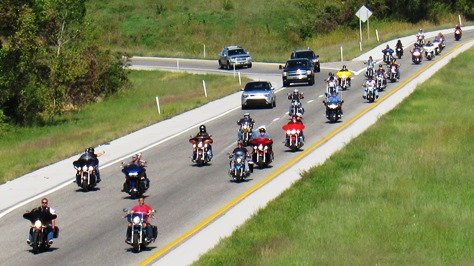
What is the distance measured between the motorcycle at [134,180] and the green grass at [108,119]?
5.91 m

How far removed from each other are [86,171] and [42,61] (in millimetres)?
28355

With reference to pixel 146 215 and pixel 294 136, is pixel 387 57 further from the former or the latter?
pixel 146 215

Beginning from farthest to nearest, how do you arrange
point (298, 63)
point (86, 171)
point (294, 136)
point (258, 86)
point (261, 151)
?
point (298, 63)
point (258, 86)
point (294, 136)
point (261, 151)
point (86, 171)

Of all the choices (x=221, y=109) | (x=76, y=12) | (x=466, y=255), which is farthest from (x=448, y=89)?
(x=466, y=255)

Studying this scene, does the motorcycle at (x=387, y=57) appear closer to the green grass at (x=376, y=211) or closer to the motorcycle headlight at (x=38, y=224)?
the green grass at (x=376, y=211)

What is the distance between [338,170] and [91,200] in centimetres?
714

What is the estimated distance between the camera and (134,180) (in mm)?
26062

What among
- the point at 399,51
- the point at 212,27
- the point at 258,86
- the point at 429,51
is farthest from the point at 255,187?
the point at 212,27

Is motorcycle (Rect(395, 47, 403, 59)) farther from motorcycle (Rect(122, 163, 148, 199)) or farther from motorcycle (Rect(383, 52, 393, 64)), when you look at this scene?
motorcycle (Rect(122, 163, 148, 199))

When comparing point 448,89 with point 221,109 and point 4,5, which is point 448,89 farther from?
point 4,5

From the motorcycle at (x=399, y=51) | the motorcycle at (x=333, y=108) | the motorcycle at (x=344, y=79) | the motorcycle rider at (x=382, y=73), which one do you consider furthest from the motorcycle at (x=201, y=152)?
the motorcycle at (x=399, y=51)

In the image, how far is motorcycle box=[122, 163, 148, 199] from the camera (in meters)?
25.8

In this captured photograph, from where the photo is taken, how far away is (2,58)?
153ft

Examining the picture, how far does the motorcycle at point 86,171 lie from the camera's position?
27234mm
